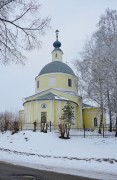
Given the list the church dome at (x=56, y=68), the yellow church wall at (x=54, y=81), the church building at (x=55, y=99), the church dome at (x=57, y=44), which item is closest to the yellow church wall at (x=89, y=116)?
the church building at (x=55, y=99)

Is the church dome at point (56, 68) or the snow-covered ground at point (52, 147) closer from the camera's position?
the snow-covered ground at point (52, 147)

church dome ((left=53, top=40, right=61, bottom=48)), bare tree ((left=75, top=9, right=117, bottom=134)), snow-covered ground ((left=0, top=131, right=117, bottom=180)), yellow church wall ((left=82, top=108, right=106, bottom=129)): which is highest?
church dome ((left=53, top=40, right=61, bottom=48))

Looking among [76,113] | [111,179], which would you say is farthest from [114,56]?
[76,113]

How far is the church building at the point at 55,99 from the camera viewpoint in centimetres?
3272

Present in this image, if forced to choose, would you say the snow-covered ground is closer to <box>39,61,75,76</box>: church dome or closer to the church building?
the church building

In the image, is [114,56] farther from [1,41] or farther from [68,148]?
[1,41]

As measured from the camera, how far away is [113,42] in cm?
1930

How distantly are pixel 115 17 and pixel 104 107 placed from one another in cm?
813

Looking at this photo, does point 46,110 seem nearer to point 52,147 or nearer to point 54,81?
point 54,81

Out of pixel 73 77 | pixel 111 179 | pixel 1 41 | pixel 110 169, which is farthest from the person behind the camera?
pixel 73 77

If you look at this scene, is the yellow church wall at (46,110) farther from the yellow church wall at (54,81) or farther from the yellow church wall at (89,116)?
the yellow church wall at (89,116)

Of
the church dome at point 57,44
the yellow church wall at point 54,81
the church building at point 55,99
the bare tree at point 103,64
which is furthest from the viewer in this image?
the church dome at point 57,44

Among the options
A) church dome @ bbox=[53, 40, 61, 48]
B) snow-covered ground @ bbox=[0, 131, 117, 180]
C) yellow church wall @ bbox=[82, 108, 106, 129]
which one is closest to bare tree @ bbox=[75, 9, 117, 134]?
snow-covered ground @ bbox=[0, 131, 117, 180]

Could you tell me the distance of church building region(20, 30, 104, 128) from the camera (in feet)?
107
